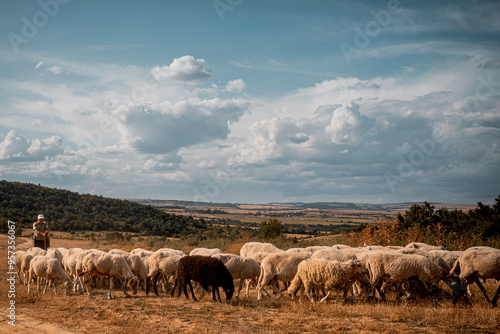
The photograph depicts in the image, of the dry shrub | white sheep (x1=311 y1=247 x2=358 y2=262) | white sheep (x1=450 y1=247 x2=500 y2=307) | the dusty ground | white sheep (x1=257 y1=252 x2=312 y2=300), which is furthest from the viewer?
the dry shrub

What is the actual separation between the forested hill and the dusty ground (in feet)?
107

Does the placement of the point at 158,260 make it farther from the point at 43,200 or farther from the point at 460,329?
the point at 43,200

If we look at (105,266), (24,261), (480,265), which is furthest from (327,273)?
(24,261)

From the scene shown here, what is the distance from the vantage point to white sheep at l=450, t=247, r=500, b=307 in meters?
10.8

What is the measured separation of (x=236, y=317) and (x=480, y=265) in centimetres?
702

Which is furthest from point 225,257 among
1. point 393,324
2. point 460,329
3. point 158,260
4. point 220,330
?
point 460,329

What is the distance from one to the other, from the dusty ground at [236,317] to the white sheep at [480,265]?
0.85 meters

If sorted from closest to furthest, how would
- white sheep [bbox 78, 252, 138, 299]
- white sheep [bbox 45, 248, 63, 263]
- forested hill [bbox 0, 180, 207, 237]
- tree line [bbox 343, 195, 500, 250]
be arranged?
white sheep [bbox 78, 252, 138, 299]
white sheep [bbox 45, 248, 63, 263]
tree line [bbox 343, 195, 500, 250]
forested hill [bbox 0, 180, 207, 237]

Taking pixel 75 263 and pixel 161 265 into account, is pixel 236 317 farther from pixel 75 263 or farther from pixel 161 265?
pixel 75 263

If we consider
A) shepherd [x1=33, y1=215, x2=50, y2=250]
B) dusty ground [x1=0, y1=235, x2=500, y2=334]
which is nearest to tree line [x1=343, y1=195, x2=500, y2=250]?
dusty ground [x1=0, y1=235, x2=500, y2=334]

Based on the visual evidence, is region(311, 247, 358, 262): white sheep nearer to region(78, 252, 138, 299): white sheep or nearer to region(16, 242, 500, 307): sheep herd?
region(16, 242, 500, 307): sheep herd

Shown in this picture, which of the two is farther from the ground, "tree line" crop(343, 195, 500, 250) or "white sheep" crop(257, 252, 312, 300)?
"tree line" crop(343, 195, 500, 250)

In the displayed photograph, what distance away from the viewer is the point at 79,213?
5131cm

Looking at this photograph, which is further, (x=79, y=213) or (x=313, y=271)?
(x=79, y=213)
